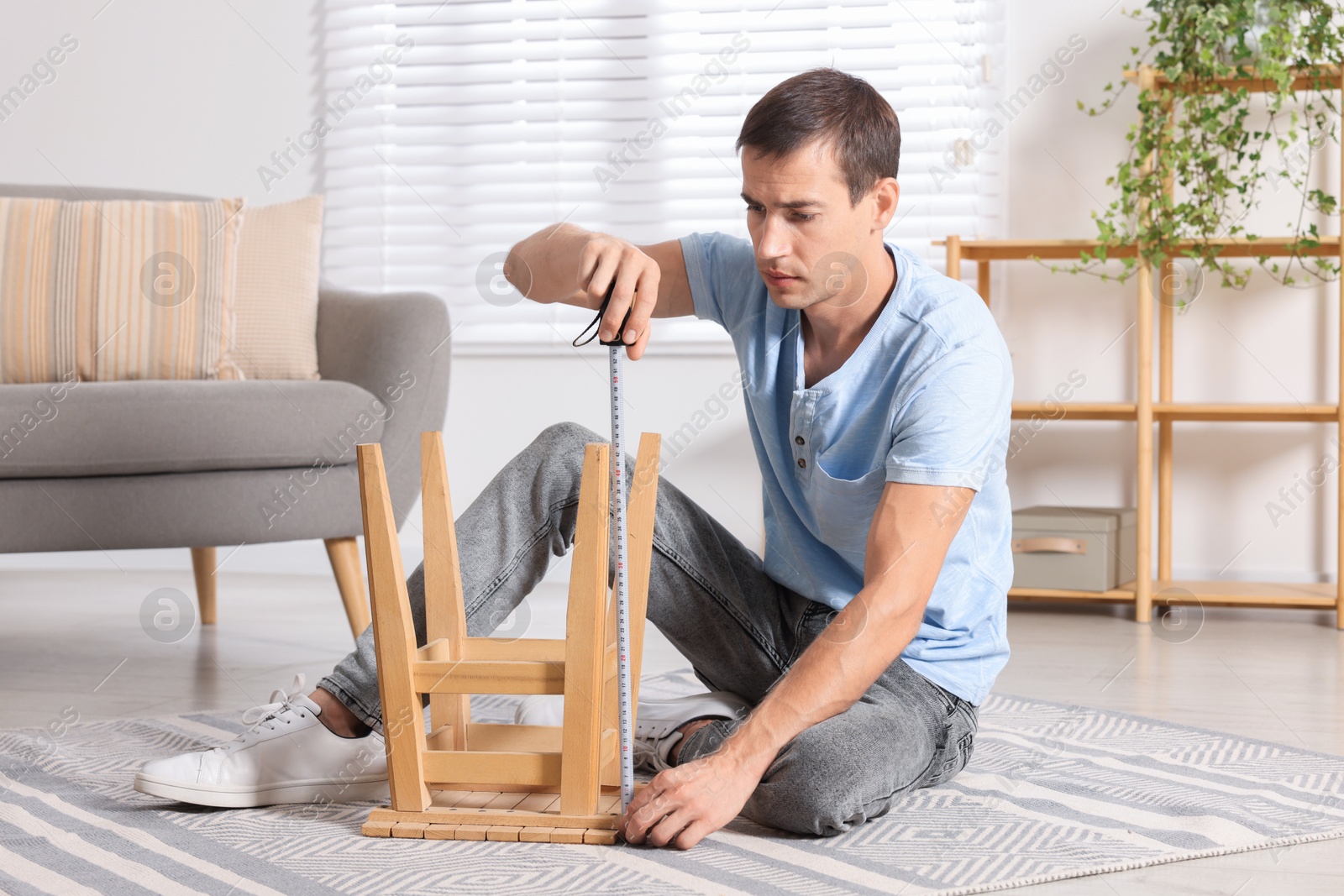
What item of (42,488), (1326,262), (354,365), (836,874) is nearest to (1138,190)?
(1326,262)

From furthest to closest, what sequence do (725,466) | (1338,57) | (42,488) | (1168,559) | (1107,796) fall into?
(725,466)
(1168,559)
(1338,57)
(42,488)
(1107,796)

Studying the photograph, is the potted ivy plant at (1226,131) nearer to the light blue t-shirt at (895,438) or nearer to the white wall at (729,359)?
the white wall at (729,359)

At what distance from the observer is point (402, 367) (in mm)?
2039

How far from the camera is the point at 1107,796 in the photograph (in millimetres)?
1261

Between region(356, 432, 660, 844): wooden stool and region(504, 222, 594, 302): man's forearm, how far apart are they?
0.23 meters

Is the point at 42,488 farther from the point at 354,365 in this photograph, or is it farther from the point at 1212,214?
the point at 1212,214

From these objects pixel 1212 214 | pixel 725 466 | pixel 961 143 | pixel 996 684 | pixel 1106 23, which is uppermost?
pixel 1106 23

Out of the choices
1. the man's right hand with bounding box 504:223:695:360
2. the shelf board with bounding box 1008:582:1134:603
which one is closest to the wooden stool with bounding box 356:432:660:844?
the man's right hand with bounding box 504:223:695:360

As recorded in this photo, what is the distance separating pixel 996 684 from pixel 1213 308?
119 cm

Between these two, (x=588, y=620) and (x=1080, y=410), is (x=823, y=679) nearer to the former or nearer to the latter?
(x=588, y=620)

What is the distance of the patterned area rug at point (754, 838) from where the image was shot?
1000 mm

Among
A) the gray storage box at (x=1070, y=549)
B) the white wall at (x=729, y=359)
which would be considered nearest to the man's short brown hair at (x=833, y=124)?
the gray storage box at (x=1070, y=549)

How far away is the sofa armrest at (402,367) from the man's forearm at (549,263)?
67 centimetres

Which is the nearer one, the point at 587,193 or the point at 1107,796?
the point at 1107,796
